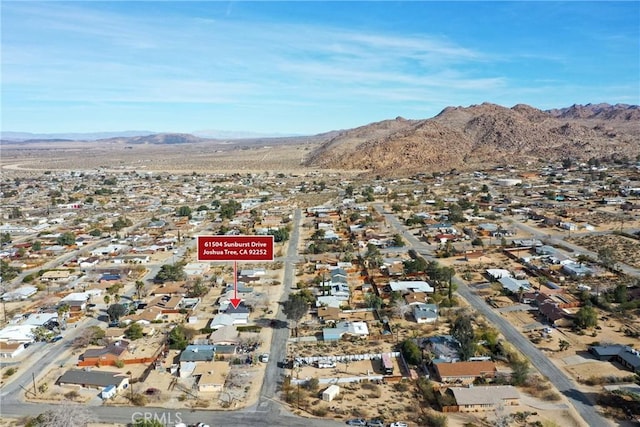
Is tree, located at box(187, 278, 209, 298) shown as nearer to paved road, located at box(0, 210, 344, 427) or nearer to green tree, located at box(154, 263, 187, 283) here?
green tree, located at box(154, 263, 187, 283)

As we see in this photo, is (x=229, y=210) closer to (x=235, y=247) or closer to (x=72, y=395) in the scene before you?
(x=72, y=395)

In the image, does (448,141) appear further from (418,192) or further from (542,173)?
(418,192)

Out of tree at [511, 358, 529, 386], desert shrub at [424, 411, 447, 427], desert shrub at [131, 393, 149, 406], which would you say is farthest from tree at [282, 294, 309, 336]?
tree at [511, 358, 529, 386]

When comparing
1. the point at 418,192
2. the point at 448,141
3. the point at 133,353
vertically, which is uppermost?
the point at 448,141

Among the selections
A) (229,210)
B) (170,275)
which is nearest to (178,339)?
(170,275)

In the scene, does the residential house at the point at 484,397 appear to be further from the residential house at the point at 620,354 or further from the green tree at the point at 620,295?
the green tree at the point at 620,295

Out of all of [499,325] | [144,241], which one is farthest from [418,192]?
[499,325]

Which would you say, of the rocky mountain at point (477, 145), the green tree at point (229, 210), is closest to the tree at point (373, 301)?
the green tree at point (229, 210)
